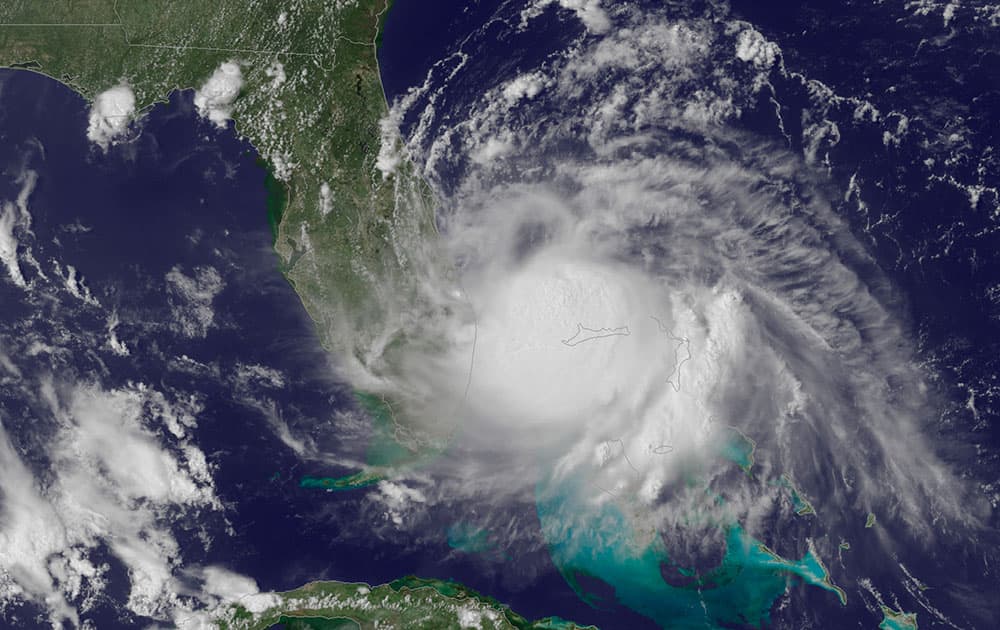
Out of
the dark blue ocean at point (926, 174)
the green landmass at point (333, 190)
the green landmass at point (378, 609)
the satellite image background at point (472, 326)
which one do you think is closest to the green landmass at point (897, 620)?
the satellite image background at point (472, 326)

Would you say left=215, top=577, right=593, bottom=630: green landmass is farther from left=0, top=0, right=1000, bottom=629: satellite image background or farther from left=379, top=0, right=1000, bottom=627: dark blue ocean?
left=379, top=0, right=1000, bottom=627: dark blue ocean

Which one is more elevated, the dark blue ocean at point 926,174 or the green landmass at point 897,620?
the dark blue ocean at point 926,174

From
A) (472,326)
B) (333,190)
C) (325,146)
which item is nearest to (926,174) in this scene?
(472,326)

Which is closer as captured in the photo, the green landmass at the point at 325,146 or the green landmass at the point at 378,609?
the green landmass at the point at 378,609

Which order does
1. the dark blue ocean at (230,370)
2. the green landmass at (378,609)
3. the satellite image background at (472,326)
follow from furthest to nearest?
the dark blue ocean at (230,370) → the green landmass at (378,609) → the satellite image background at (472,326)

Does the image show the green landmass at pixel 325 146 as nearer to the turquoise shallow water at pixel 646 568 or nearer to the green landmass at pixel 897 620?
the turquoise shallow water at pixel 646 568

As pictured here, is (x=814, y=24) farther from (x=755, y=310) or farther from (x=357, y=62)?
(x=357, y=62)

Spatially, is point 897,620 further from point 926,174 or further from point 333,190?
point 333,190
